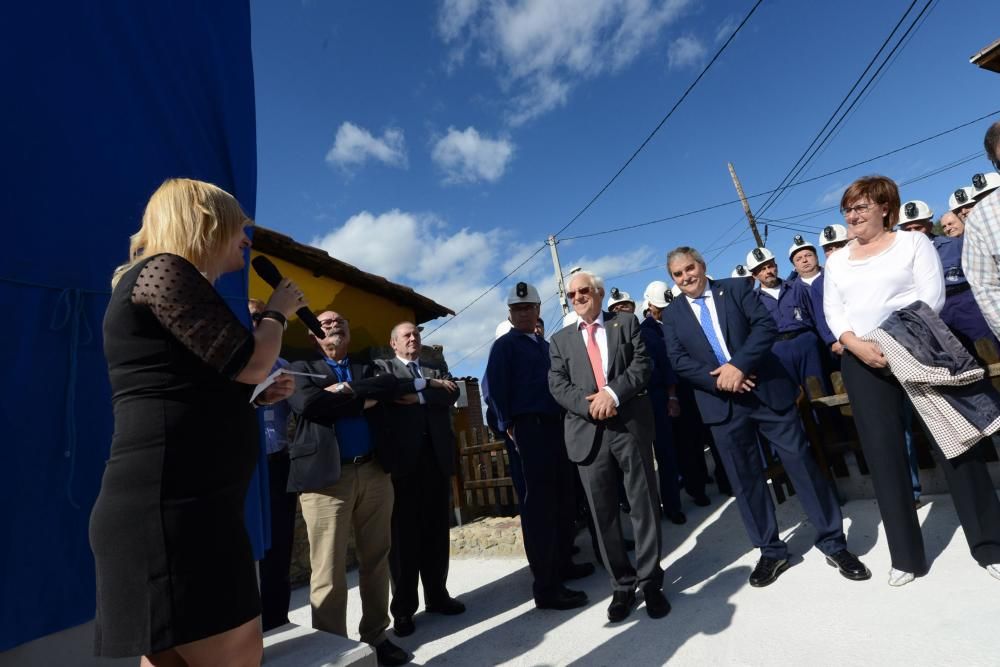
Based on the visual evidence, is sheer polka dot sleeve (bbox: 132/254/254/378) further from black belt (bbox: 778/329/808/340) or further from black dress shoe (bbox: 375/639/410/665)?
black belt (bbox: 778/329/808/340)

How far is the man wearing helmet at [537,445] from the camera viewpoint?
3.42 metres

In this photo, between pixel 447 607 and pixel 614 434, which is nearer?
pixel 614 434

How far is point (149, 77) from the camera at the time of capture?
237cm

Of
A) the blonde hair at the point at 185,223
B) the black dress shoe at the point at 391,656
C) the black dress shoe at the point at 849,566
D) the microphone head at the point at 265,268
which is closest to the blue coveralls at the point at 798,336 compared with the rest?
the black dress shoe at the point at 849,566

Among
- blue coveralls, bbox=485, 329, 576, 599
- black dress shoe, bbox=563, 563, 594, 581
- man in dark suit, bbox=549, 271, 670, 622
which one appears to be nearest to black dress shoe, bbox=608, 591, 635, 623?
man in dark suit, bbox=549, 271, 670, 622

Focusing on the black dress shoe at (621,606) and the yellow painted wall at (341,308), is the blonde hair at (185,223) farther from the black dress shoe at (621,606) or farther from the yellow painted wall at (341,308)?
the yellow painted wall at (341,308)

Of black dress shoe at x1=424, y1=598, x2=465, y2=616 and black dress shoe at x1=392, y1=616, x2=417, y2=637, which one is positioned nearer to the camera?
black dress shoe at x1=392, y1=616, x2=417, y2=637

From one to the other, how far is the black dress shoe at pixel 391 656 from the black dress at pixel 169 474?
1.88 m

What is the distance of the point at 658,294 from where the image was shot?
6293 mm

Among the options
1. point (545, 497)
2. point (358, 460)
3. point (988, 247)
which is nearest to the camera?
point (988, 247)

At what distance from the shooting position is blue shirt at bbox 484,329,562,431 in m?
3.73

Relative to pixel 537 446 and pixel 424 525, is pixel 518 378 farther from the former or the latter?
pixel 424 525

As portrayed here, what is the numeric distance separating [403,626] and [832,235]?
5.96 metres

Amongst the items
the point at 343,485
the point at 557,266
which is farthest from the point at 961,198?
the point at 557,266
